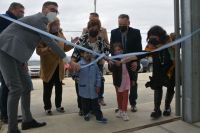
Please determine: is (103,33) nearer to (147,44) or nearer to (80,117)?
(147,44)

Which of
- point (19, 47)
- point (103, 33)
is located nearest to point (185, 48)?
point (103, 33)

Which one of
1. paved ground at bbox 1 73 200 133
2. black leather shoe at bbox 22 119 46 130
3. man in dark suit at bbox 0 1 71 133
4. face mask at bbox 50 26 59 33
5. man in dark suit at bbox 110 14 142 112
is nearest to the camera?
man in dark suit at bbox 0 1 71 133

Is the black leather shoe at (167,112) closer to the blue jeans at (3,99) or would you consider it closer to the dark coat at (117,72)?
the dark coat at (117,72)

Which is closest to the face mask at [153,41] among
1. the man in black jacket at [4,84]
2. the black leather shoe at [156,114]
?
the black leather shoe at [156,114]

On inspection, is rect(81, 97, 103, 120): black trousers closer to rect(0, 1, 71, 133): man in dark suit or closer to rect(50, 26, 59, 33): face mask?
rect(0, 1, 71, 133): man in dark suit

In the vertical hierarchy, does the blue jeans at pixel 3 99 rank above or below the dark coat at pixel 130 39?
below

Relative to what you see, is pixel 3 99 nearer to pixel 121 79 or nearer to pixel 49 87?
pixel 49 87

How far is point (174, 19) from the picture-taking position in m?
4.94

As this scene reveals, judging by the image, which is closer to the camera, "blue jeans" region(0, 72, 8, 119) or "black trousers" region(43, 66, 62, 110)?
"blue jeans" region(0, 72, 8, 119)

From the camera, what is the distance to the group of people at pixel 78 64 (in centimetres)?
421

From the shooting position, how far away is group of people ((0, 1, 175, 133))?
421 centimetres

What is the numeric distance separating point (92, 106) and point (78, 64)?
75 cm

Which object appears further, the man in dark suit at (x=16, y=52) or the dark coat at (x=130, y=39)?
the dark coat at (x=130, y=39)

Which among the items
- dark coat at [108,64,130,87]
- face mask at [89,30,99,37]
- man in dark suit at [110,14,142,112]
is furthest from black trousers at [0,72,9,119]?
man in dark suit at [110,14,142,112]
